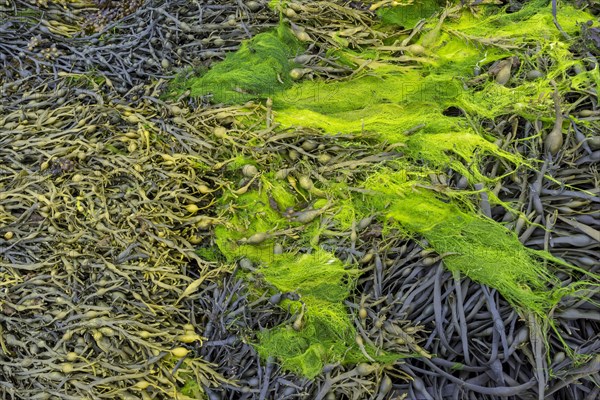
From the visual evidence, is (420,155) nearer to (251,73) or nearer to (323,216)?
(323,216)

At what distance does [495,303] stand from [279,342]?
2.48ft

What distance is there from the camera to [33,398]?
5.31 ft

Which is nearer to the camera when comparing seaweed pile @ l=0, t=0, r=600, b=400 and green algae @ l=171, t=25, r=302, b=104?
seaweed pile @ l=0, t=0, r=600, b=400

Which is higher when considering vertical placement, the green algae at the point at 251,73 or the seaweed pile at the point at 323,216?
the green algae at the point at 251,73

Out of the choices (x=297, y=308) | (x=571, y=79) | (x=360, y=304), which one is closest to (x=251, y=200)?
(x=297, y=308)

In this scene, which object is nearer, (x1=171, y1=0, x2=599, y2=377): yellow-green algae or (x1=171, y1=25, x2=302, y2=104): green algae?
(x1=171, y1=0, x2=599, y2=377): yellow-green algae

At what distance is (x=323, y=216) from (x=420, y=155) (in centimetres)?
44

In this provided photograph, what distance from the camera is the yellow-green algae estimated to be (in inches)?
62.1

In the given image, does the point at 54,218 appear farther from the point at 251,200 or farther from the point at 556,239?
the point at 556,239

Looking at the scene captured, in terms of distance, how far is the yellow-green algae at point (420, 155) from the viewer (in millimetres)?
1576

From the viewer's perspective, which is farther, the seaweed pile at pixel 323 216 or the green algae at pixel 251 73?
the green algae at pixel 251 73

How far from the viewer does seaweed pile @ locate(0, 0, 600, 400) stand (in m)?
1.56

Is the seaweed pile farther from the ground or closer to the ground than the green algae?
closer to the ground

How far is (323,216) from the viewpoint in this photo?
5.77 ft
